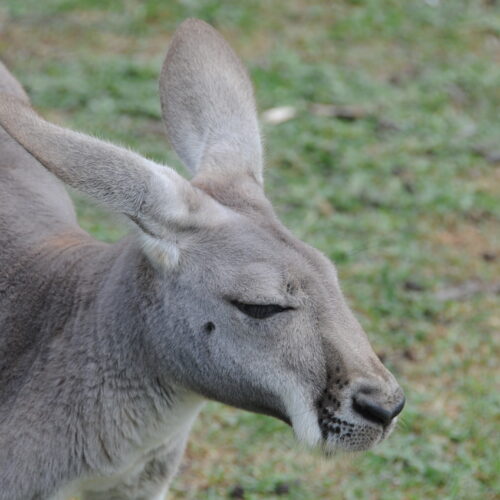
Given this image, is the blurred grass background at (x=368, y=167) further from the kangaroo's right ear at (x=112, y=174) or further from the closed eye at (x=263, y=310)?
the kangaroo's right ear at (x=112, y=174)

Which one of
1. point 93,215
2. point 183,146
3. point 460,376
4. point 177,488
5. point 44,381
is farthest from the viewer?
point 93,215

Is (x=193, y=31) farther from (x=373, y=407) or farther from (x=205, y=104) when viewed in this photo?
(x=373, y=407)

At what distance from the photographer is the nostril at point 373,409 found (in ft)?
10.5

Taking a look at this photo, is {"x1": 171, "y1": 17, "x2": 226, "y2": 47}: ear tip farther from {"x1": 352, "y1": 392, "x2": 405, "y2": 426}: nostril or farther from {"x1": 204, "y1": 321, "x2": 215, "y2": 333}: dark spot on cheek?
{"x1": 352, "y1": 392, "x2": 405, "y2": 426}: nostril

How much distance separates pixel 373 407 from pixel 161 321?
73 centimetres

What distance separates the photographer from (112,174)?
3.18 m

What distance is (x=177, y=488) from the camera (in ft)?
15.4

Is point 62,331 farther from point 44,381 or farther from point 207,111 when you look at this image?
point 207,111

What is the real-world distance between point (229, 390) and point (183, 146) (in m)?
1.08

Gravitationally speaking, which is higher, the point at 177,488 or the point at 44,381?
the point at 44,381

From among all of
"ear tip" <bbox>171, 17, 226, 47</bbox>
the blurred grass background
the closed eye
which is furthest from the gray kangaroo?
the blurred grass background

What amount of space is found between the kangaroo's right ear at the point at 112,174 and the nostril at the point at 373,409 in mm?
744

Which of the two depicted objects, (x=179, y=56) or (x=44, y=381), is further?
(x=179, y=56)

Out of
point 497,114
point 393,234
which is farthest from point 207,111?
point 497,114
